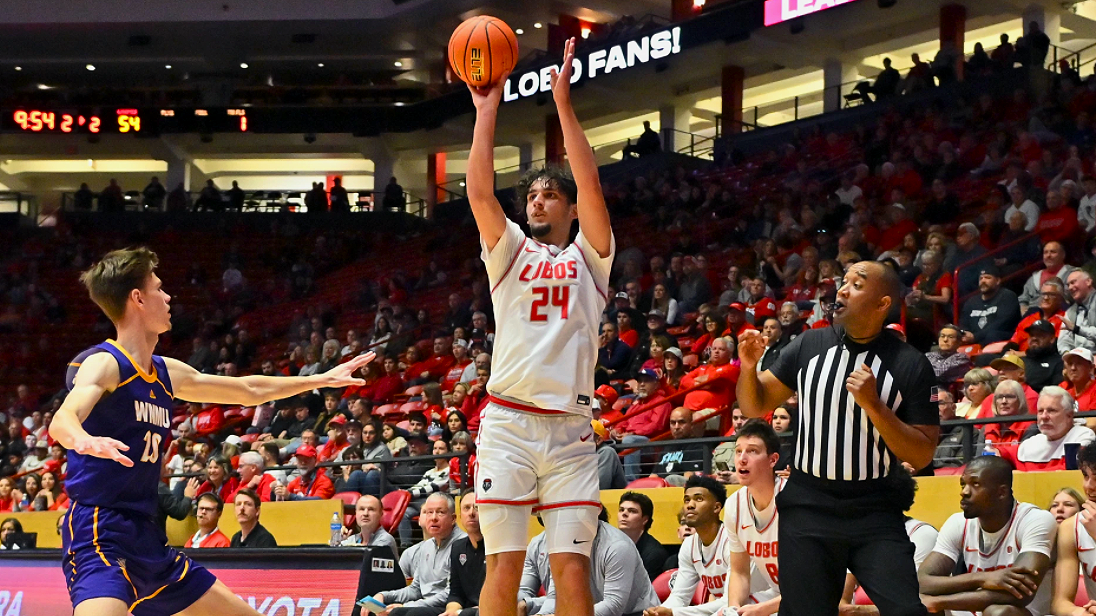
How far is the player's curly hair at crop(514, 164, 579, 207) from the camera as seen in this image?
486 centimetres

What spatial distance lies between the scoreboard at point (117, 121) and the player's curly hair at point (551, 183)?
24.5m

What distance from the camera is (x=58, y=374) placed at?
83.2 feet

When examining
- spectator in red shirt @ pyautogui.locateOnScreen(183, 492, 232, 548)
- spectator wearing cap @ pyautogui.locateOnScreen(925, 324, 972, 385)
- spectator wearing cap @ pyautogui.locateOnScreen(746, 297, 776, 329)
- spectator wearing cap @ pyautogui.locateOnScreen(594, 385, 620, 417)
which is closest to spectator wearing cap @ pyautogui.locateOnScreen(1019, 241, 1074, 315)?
spectator wearing cap @ pyautogui.locateOnScreen(925, 324, 972, 385)

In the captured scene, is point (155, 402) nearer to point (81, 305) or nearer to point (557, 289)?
point (557, 289)

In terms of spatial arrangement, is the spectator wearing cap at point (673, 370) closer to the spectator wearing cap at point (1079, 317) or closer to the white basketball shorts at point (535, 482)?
the spectator wearing cap at point (1079, 317)

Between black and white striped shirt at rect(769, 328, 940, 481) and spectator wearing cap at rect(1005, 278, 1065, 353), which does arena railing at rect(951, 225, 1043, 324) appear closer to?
spectator wearing cap at rect(1005, 278, 1065, 353)

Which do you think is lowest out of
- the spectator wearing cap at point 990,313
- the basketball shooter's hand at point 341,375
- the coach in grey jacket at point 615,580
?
the coach in grey jacket at point 615,580

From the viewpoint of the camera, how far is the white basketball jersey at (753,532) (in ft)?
20.6

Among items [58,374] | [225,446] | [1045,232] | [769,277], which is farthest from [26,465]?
[1045,232]

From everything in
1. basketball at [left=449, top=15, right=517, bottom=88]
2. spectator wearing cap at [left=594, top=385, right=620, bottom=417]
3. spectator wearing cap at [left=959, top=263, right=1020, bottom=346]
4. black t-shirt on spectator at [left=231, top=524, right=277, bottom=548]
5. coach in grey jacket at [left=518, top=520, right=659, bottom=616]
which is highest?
basketball at [left=449, top=15, right=517, bottom=88]

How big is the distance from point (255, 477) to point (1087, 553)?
9.45 m

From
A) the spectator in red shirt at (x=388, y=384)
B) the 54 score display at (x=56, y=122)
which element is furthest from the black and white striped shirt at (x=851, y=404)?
the 54 score display at (x=56, y=122)

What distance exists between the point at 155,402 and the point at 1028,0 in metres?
19.9

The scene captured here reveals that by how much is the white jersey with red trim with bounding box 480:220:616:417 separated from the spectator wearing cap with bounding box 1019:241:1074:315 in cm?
720
